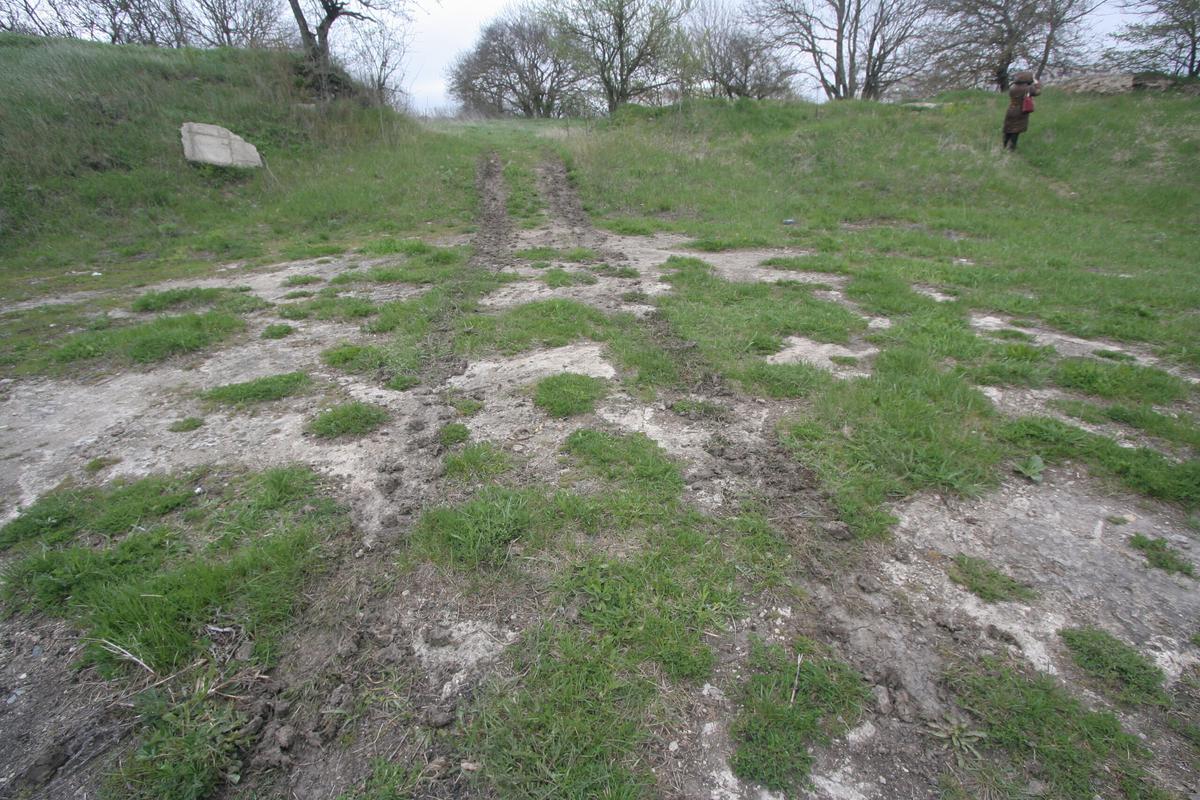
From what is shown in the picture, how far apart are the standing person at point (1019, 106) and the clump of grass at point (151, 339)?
16.6m

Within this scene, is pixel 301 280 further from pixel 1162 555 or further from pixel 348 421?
pixel 1162 555

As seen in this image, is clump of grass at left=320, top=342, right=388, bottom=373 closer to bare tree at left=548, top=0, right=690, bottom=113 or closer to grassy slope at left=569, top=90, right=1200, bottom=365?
grassy slope at left=569, top=90, right=1200, bottom=365

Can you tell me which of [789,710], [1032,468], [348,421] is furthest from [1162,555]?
[348,421]

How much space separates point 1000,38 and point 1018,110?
12366 mm

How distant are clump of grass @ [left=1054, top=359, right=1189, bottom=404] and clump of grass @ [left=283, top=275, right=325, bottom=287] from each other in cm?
876

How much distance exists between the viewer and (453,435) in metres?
3.83

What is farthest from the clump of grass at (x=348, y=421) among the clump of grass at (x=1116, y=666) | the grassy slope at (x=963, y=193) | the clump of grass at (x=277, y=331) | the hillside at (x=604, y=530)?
the grassy slope at (x=963, y=193)

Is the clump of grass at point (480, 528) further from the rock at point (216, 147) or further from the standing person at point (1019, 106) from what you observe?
the standing person at point (1019, 106)

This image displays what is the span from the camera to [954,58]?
21.8 m

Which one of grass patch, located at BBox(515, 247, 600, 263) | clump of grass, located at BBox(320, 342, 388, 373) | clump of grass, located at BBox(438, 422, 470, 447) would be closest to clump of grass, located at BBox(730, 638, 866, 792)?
clump of grass, located at BBox(438, 422, 470, 447)

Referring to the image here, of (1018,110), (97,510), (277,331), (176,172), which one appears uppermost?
(1018,110)

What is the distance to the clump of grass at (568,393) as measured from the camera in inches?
161

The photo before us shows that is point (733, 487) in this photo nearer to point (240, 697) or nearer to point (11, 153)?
point (240, 697)

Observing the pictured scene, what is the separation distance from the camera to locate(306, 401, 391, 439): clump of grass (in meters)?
3.89
